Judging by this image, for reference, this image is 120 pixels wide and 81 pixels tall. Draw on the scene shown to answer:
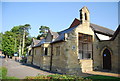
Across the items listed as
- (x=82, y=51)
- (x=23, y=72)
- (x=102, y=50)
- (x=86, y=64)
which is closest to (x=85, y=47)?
(x=82, y=51)

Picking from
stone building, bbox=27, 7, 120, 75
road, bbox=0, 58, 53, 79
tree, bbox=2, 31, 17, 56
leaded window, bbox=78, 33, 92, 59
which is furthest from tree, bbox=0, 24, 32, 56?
leaded window, bbox=78, 33, 92, 59

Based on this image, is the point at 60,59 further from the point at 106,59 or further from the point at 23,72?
the point at 106,59

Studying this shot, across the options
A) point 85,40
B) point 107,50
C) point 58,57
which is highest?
point 85,40

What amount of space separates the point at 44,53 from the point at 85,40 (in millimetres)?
8152

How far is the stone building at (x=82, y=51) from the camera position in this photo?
14633 millimetres

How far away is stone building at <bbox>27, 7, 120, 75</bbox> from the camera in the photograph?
1463cm

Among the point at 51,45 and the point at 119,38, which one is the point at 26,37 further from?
the point at 119,38

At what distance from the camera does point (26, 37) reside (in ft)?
200

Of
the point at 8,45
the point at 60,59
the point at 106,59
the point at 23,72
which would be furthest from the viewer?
the point at 8,45

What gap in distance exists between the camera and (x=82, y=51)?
1761cm

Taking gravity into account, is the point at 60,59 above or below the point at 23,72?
above

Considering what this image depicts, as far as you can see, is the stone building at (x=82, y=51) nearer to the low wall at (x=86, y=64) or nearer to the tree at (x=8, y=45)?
the low wall at (x=86, y=64)

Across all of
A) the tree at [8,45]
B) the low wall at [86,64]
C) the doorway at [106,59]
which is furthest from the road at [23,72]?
the tree at [8,45]

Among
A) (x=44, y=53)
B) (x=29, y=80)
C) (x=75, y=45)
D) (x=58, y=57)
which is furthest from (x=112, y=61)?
(x=29, y=80)
